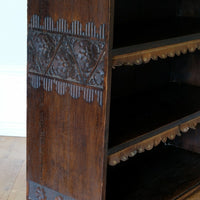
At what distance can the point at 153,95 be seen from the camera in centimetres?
320

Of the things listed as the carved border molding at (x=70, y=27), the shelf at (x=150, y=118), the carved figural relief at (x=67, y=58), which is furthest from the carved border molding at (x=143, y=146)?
the carved border molding at (x=70, y=27)

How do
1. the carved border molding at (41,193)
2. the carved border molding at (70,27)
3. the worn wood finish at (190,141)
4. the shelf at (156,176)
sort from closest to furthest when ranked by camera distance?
the carved border molding at (70,27)
the carved border molding at (41,193)
the shelf at (156,176)
the worn wood finish at (190,141)

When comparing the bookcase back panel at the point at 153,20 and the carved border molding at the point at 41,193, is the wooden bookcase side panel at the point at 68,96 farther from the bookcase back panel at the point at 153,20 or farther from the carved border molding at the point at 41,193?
the bookcase back panel at the point at 153,20

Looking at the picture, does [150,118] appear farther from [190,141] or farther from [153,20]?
[190,141]

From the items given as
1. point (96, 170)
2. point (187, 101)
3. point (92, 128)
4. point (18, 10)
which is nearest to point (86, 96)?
point (92, 128)

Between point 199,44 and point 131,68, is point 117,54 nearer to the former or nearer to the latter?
point 199,44

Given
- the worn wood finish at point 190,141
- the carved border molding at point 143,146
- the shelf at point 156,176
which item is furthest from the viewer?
the worn wood finish at point 190,141

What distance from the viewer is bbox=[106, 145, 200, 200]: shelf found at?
2789mm

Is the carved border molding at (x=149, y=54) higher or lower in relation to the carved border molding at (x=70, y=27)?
lower

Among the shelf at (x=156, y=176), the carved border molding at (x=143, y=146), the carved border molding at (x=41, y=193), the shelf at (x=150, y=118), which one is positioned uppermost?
the shelf at (x=150, y=118)

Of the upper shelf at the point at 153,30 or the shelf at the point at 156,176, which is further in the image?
the shelf at the point at 156,176

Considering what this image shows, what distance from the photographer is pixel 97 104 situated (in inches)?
84.7

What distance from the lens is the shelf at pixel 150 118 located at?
7.62 ft

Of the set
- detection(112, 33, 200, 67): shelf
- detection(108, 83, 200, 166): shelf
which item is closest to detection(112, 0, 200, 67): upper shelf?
detection(112, 33, 200, 67): shelf
